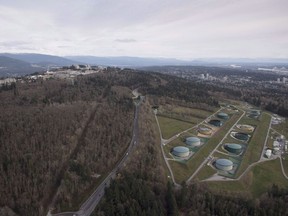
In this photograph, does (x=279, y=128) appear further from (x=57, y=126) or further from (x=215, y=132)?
(x=57, y=126)

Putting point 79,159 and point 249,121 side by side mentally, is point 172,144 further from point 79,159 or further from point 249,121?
point 249,121

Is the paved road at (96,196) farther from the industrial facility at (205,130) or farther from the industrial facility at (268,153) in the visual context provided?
the industrial facility at (268,153)

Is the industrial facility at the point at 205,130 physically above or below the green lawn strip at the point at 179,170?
above

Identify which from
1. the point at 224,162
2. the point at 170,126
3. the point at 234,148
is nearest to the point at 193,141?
the point at 234,148

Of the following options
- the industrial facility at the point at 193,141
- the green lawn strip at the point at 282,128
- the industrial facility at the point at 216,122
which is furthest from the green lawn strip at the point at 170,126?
the green lawn strip at the point at 282,128

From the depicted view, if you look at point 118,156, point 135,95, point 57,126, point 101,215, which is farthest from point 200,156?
point 135,95
